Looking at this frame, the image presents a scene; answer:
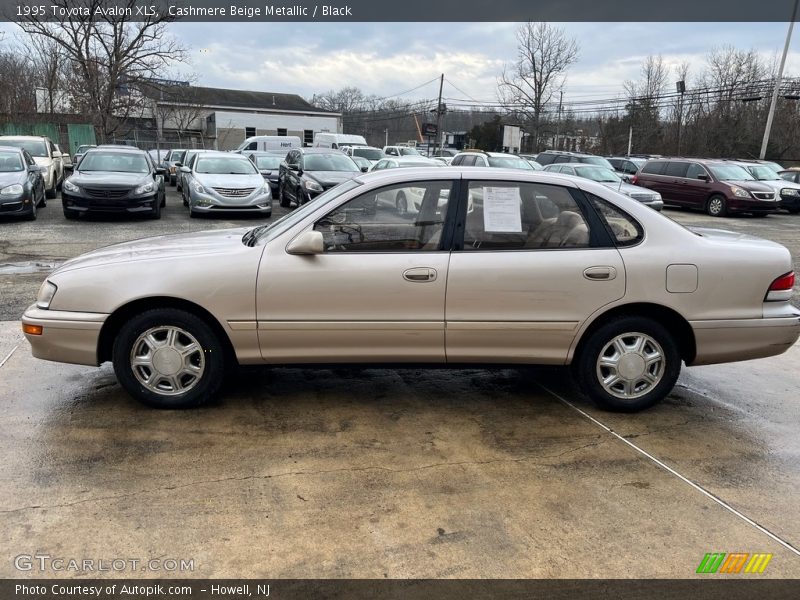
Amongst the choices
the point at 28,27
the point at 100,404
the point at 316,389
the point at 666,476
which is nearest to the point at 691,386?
the point at 666,476

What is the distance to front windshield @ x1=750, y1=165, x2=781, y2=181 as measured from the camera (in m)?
20.9

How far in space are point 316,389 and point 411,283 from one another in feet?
4.01

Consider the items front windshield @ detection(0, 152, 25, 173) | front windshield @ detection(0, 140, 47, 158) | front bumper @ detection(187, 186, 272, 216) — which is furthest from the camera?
front windshield @ detection(0, 140, 47, 158)

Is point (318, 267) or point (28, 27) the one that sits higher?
point (28, 27)

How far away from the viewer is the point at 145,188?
13.3 m

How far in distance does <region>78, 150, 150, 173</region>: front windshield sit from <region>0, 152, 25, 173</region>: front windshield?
1172mm

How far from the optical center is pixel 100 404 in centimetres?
432

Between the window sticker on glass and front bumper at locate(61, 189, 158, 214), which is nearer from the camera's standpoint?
the window sticker on glass

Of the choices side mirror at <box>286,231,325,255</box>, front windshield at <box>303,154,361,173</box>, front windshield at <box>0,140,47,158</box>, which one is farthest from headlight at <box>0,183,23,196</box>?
side mirror at <box>286,231,325,255</box>

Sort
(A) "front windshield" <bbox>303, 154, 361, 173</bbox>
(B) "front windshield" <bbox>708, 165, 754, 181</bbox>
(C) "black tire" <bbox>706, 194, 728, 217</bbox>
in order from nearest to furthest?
(A) "front windshield" <bbox>303, 154, 361, 173</bbox> < (C) "black tire" <bbox>706, 194, 728, 217</bbox> < (B) "front windshield" <bbox>708, 165, 754, 181</bbox>

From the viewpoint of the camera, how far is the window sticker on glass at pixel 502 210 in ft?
13.8

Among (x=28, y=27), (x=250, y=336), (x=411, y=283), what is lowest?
(x=250, y=336)

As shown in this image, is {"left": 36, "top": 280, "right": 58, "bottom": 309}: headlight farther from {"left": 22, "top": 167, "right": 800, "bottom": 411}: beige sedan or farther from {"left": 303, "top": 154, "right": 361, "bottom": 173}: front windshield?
{"left": 303, "top": 154, "right": 361, "bottom": 173}: front windshield

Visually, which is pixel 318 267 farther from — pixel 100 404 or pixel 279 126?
pixel 279 126
